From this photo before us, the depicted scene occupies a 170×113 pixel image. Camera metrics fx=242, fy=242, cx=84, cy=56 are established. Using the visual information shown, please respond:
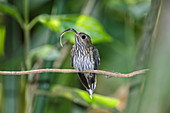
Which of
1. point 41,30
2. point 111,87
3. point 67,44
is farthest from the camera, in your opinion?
point 111,87

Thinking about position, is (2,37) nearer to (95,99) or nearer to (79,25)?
(79,25)

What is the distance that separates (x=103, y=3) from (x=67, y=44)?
0.40 metres

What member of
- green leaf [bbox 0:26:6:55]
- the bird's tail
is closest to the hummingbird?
the bird's tail

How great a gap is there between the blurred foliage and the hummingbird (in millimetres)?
51

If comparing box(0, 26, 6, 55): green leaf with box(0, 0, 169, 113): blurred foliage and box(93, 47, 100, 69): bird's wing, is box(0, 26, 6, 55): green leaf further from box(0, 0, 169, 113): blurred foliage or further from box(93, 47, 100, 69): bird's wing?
box(93, 47, 100, 69): bird's wing

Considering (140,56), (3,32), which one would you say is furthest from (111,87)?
(140,56)

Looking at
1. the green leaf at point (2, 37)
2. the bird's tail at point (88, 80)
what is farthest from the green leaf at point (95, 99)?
the green leaf at point (2, 37)

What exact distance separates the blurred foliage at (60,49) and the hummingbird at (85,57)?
0.05 m

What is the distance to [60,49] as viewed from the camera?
137 centimetres

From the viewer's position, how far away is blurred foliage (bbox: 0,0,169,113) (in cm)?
100

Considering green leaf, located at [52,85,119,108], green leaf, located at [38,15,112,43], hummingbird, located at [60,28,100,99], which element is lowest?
green leaf, located at [52,85,119,108]

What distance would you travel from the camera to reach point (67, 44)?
4.37 feet

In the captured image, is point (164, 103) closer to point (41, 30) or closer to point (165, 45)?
point (165, 45)

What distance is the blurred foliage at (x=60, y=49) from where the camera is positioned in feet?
3.29
